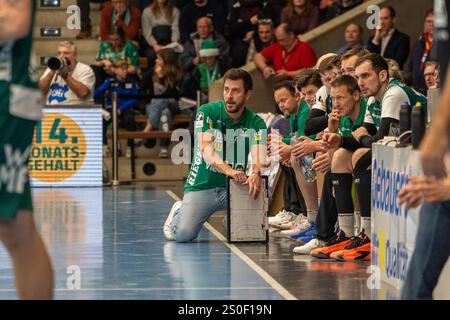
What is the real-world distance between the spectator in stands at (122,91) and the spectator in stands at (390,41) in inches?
152

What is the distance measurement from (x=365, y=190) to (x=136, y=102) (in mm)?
9673

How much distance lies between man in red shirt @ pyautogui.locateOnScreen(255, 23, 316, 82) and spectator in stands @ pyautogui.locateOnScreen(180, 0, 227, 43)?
6.69 ft

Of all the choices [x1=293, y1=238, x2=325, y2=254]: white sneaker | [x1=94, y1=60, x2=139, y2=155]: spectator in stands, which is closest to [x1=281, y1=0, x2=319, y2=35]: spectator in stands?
[x1=94, y1=60, x2=139, y2=155]: spectator in stands

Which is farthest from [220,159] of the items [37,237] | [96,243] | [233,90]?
[37,237]

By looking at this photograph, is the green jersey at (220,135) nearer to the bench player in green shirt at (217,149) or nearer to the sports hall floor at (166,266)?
the bench player in green shirt at (217,149)

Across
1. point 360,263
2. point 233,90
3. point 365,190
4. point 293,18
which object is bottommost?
point 360,263

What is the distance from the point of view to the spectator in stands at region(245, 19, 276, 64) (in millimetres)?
18031

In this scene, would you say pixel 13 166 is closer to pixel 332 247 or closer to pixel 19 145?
pixel 19 145

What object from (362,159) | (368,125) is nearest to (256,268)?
(362,159)

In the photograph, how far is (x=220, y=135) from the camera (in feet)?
33.8

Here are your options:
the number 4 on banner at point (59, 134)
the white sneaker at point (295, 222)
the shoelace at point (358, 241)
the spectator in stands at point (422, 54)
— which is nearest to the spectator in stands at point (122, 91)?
the number 4 on banner at point (59, 134)

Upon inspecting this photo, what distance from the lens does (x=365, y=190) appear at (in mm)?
8766

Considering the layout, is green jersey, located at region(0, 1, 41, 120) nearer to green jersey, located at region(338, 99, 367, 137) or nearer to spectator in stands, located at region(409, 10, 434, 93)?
green jersey, located at region(338, 99, 367, 137)
